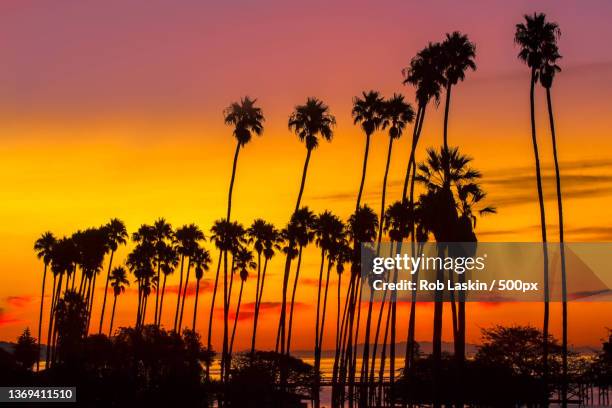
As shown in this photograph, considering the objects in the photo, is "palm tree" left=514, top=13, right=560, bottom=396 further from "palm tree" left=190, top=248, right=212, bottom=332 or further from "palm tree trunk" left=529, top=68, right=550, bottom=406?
"palm tree" left=190, top=248, right=212, bottom=332

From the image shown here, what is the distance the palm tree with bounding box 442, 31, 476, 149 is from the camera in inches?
2655

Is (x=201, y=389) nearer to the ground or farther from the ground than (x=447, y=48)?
nearer to the ground

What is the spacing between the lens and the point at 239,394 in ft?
217

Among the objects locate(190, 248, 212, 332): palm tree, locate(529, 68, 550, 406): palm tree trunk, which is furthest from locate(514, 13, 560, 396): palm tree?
locate(190, 248, 212, 332): palm tree

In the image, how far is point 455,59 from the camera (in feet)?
223

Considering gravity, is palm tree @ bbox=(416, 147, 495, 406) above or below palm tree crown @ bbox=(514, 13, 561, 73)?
below

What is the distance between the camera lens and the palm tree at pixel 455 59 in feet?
221

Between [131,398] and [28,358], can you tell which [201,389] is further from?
[28,358]

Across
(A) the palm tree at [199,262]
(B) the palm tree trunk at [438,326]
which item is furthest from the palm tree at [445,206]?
(A) the palm tree at [199,262]

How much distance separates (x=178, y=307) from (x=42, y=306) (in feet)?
95.2

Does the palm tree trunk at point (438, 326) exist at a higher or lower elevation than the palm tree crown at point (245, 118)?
lower

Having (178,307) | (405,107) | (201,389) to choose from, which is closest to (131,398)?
(201,389)

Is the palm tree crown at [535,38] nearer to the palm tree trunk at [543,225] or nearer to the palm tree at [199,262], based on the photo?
the palm tree trunk at [543,225]

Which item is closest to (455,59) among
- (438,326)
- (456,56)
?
(456,56)
